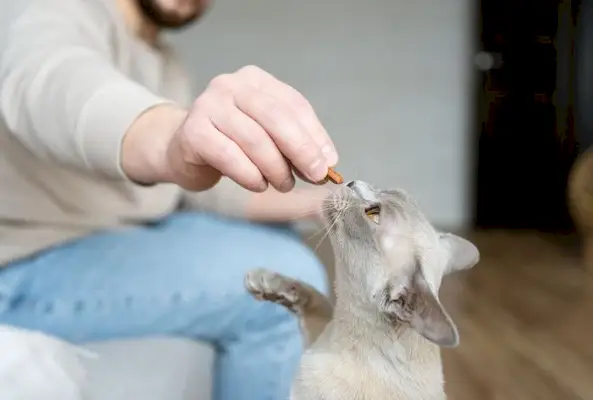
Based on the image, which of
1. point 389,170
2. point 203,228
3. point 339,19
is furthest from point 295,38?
point 203,228

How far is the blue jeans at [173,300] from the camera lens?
2.12ft

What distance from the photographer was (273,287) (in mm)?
591

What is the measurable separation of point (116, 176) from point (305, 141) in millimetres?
162

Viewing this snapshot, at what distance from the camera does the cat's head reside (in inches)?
23.9

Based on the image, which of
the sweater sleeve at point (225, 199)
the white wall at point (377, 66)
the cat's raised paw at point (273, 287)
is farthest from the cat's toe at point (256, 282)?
the white wall at point (377, 66)

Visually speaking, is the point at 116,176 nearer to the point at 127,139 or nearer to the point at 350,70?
the point at 127,139

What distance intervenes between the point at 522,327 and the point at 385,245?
149 centimetres

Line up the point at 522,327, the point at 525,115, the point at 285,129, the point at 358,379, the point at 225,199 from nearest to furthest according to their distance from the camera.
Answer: the point at 285,129 < the point at 358,379 < the point at 225,199 < the point at 522,327 < the point at 525,115

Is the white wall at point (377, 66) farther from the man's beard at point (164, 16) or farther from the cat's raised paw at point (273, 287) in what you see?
the cat's raised paw at point (273, 287)

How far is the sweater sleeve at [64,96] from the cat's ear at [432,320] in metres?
0.23

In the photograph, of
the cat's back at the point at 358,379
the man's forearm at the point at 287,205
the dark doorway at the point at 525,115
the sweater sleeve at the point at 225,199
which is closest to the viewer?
the cat's back at the point at 358,379

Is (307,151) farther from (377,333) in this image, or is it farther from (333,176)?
(377,333)

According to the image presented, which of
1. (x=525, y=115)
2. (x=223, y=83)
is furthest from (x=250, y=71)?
(x=525, y=115)

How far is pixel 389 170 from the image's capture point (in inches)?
141
